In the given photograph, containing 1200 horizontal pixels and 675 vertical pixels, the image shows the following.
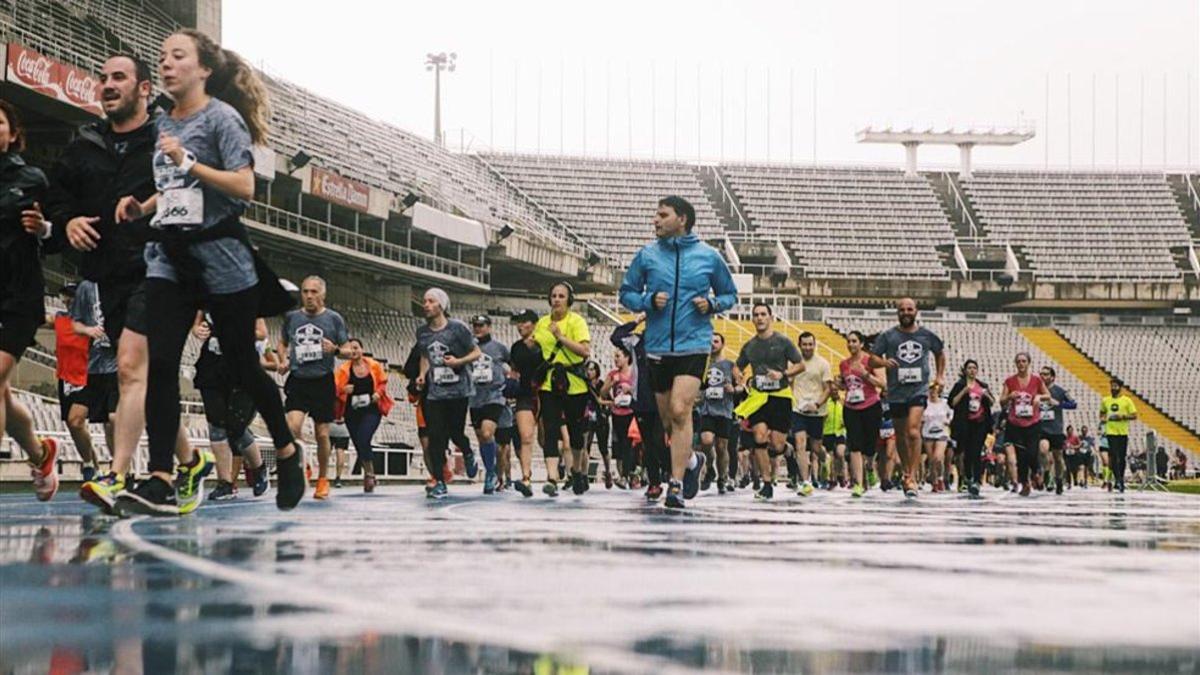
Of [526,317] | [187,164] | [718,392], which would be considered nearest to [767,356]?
[526,317]

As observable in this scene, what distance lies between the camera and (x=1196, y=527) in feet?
31.8

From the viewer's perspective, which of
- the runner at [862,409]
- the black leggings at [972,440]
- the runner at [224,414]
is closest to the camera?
the runner at [224,414]

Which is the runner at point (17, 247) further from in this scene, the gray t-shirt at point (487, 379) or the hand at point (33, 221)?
the gray t-shirt at point (487, 379)

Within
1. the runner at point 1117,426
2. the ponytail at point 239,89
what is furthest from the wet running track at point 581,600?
the runner at point 1117,426

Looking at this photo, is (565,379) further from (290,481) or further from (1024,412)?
(290,481)

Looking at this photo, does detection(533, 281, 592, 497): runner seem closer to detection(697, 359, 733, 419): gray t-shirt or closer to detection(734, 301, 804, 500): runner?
detection(734, 301, 804, 500): runner

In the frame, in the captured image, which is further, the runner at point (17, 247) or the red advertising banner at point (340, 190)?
the red advertising banner at point (340, 190)

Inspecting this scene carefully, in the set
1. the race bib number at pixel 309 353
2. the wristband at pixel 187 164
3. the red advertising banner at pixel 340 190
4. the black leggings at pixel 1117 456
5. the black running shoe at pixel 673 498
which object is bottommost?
the black leggings at pixel 1117 456

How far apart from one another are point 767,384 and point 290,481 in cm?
952

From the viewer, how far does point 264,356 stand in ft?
49.0

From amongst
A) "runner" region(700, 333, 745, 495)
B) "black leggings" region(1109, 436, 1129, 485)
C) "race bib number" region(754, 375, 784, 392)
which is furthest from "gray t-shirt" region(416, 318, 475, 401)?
"black leggings" region(1109, 436, 1129, 485)

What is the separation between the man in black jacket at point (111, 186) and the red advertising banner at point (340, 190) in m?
33.3

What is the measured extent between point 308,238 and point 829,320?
73.7 feet

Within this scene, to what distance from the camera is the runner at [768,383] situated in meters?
16.8
